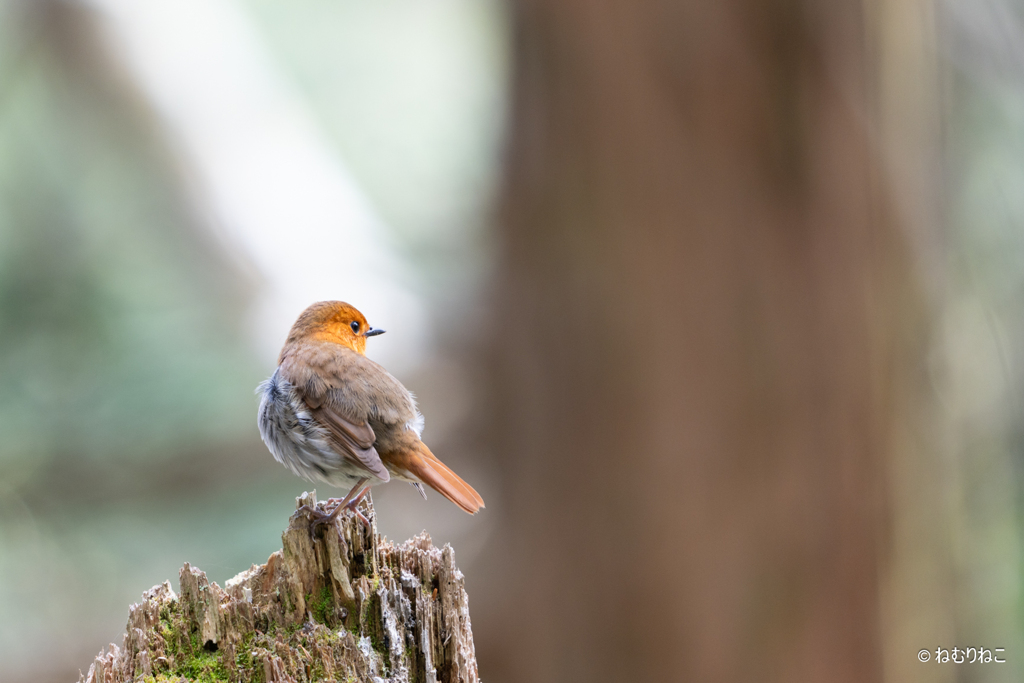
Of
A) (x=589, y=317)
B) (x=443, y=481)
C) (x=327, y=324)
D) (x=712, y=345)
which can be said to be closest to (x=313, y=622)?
(x=443, y=481)

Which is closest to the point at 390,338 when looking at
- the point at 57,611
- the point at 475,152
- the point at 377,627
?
the point at 475,152

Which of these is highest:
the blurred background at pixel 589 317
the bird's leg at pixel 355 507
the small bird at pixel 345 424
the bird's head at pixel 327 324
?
the blurred background at pixel 589 317

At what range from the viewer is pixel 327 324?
267 cm

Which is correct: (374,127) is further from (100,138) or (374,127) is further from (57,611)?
(57,611)

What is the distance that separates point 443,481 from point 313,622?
520 mm

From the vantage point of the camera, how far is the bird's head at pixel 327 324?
2.65 m

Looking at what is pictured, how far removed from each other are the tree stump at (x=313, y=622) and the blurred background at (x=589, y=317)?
7.19ft

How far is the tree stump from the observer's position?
5.53 ft

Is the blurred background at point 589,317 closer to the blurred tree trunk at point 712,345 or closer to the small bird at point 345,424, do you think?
the blurred tree trunk at point 712,345

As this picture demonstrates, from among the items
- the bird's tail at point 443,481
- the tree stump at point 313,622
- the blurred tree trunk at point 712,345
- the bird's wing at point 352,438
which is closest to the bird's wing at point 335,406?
the bird's wing at point 352,438

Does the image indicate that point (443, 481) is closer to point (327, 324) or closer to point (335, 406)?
point (335, 406)

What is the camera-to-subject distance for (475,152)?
256 inches

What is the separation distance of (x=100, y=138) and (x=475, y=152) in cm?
272

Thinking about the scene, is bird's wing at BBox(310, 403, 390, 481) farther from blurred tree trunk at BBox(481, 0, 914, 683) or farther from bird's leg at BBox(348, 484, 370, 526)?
blurred tree trunk at BBox(481, 0, 914, 683)
